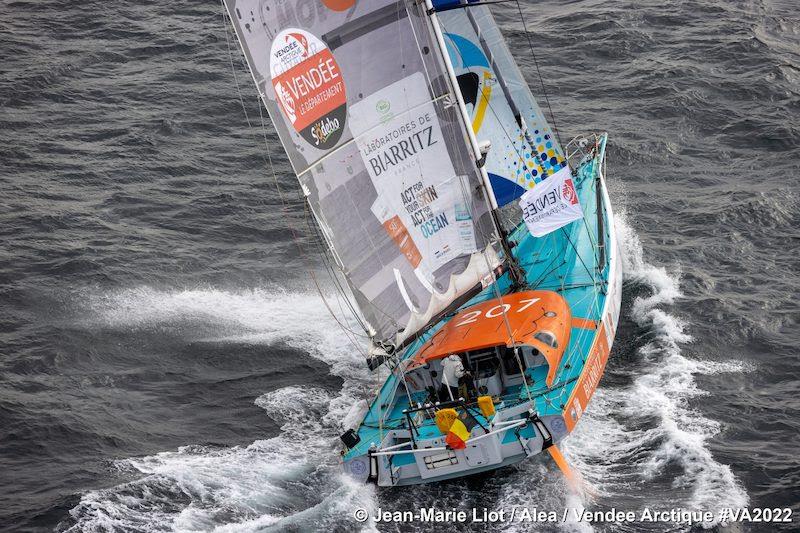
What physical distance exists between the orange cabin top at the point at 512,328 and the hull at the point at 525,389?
81mm

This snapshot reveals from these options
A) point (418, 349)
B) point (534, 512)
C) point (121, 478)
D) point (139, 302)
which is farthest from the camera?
point (139, 302)

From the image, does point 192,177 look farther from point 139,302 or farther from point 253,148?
point 139,302

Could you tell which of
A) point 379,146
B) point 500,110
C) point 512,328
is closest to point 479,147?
point 379,146

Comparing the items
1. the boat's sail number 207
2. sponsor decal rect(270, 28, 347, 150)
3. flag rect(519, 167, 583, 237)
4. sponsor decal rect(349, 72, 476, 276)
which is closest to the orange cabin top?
the boat's sail number 207

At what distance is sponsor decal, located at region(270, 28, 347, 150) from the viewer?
68.6 feet

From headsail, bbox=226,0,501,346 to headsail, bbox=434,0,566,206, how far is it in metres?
3.03

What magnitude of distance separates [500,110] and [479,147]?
2931 millimetres

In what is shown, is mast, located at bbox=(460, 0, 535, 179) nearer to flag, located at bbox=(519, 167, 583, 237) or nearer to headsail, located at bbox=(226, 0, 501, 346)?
flag, located at bbox=(519, 167, 583, 237)

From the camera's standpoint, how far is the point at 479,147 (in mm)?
22594

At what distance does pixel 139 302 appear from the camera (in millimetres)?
27766

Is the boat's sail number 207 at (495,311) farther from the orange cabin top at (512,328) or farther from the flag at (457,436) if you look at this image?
the flag at (457,436)

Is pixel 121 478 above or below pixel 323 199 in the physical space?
below

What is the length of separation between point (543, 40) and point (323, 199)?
63.5ft

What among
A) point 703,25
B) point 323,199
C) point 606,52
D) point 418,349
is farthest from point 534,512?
point 703,25
